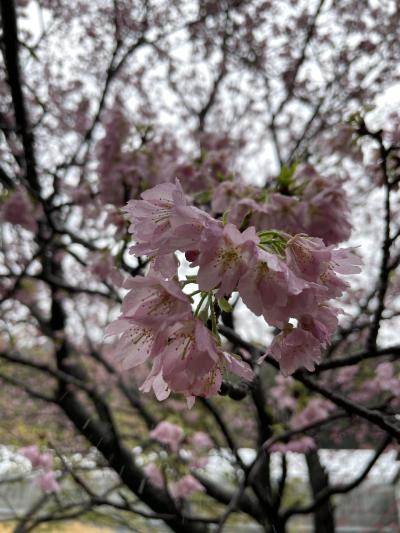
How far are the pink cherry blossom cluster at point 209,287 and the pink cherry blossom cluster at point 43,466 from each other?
302 cm

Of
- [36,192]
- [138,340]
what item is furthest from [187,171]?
[138,340]

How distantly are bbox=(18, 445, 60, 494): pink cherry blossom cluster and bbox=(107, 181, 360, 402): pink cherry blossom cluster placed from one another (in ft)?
9.91

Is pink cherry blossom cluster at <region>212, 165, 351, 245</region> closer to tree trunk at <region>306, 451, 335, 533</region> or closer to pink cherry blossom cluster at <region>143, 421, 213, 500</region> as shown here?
pink cherry blossom cluster at <region>143, 421, 213, 500</region>

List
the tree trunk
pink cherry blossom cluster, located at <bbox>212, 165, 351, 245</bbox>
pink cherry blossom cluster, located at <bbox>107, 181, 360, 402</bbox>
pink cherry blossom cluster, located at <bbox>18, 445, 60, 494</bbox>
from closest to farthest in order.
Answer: pink cherry blossom cluster, located at <bbox>107, 181, 360, 402</bbox> → pink cherry blossom cluster, located at <bbox>212, 165, 351, 245</bbox> → pink cherry blossom cluster, located at <bbox>18, 445, 60, 494</bbox> → the tree trunk

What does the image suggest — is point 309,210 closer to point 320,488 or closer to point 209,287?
point 209,287

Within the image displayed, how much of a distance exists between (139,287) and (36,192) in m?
2.46

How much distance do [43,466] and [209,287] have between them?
10.9 ft

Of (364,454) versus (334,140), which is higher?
(364,454)

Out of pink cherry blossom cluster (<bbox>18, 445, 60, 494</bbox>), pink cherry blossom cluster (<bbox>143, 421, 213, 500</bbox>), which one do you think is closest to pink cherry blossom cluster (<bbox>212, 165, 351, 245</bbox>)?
pink cherry blossom cluster (<bbox>143, 421, 213, 500</bbox>)

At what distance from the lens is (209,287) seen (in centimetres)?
81

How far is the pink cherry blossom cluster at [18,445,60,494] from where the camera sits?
339 cm

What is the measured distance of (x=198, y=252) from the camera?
839mm

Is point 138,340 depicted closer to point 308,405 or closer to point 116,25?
point 308,405

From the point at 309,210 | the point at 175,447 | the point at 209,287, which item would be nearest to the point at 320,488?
the point at 175,447
